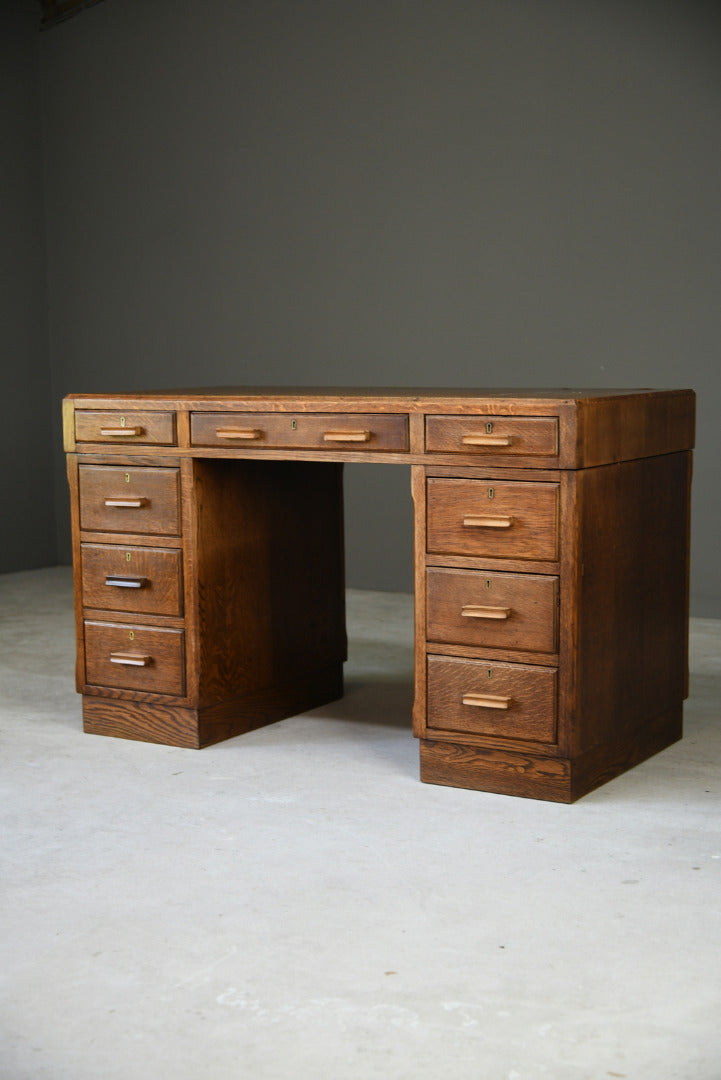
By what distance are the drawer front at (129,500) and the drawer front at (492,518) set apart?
2.38 ft

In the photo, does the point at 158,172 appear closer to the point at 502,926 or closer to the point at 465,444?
the point at 465,444

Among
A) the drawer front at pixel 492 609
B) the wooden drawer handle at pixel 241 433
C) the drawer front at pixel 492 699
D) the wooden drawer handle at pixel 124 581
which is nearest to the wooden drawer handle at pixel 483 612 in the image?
the drawer front at pixel 492 609

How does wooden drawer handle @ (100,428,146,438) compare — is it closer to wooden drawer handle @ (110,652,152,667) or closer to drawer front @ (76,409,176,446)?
drawer front @ (76,409,176,446)

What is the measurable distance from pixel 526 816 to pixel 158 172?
14.6ft

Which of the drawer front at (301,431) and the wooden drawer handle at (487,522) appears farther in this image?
the drawer front at (301,431)

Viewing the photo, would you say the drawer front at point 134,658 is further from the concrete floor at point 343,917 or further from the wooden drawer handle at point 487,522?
the wooden drawer handle at point 487,522

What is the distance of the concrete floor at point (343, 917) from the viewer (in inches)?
69.9

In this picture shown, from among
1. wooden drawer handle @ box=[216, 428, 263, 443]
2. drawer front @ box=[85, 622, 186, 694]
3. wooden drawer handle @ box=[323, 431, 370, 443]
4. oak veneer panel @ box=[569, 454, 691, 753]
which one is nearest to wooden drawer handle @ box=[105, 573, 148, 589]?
drawer front @ box=[85, 622, 186, 694]

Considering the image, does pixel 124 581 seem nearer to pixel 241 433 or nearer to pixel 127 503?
pixel 127 503

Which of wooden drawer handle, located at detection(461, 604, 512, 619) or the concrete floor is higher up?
wooden drawer handle, located at detection(461, 604, 512, 619)

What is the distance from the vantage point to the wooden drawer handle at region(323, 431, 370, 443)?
2.94 m

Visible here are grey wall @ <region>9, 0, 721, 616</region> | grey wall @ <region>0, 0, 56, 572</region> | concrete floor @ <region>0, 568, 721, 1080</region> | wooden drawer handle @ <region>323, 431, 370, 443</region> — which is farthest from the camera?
grey wall @ <region>0, 0, 56, 572</region>

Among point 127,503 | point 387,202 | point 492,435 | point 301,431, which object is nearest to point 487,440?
point 492,435

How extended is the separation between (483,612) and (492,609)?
22 millimetres
